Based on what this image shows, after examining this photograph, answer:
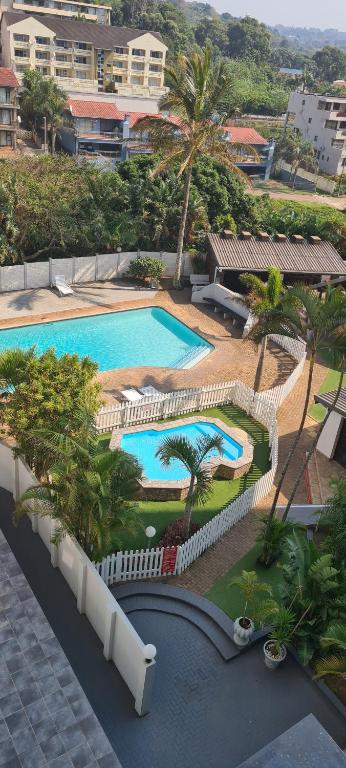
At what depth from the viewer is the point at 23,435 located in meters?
14.3

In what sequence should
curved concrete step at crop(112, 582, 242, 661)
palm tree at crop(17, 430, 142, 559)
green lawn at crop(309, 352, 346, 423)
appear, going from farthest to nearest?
1. green lawn at crop(309, 352, 346, 423)
2. curved concrete step at crop(112, 582, 242, 661)
3. palm tree at crop(17, 430, 142, 559)

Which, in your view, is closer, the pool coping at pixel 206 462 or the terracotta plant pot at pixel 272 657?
the terracotta plant pot at pixel 272 657

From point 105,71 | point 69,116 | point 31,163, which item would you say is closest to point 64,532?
point 31,163

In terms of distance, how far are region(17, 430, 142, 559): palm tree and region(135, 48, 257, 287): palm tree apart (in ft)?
66.6

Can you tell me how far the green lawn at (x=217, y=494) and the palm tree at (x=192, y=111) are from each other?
45.0ft

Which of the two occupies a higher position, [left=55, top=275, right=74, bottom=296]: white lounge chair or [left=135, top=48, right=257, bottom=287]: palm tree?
[left=135, top=48, right=257, bottom=287]: palm tree

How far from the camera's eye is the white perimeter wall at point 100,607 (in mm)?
11109

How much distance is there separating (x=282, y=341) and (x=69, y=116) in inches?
1952

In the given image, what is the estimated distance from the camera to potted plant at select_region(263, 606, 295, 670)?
12.2 meters

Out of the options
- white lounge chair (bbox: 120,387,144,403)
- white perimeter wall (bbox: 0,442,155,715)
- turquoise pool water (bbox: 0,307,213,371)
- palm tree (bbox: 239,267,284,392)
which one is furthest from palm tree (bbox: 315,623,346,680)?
turquoise pool water (bbox: 0,307,213,371)

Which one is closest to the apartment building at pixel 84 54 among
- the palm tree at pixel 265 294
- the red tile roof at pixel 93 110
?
the red tile roof at pixel 93 110

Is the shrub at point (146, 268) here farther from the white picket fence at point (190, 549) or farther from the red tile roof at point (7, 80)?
the red tile roof at point (7, 80)

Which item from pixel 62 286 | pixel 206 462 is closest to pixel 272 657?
pixel 206 462

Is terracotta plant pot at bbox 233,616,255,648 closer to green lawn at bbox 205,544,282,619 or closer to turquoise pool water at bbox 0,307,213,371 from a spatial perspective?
green lawn at bbox 205,544,282,619
